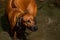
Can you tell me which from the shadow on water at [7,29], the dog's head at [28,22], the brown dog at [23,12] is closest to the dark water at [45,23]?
the shadow on water at [7,29]

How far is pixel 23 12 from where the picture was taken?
4820mm

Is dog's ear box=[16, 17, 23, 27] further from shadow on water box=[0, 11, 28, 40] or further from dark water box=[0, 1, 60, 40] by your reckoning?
dark water box=[0, 1, 60, 40]

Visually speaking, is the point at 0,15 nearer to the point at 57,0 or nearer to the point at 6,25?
the point at 6,25

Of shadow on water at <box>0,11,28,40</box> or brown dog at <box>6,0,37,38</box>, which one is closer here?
brown dog at <box>6,0,37,38</box>

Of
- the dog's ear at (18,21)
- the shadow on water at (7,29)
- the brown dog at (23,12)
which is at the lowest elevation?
the shadow on water at (7,29)

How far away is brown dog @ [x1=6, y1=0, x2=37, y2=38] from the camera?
15.1 ft

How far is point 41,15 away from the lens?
20.1 ft

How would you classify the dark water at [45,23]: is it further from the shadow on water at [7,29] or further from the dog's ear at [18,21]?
the dog's ear at [18,21]

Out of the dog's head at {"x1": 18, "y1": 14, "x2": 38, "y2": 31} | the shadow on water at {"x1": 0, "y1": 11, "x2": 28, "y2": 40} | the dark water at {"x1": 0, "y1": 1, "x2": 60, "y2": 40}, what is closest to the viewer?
the dog's head at {"x1": 18, "y1": 14, "x2": 38, "y2": 31}

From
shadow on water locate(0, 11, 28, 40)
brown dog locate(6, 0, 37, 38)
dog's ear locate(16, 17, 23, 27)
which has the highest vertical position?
brown dog locate(6, 0, 37, 38)

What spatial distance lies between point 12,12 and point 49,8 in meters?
1.62

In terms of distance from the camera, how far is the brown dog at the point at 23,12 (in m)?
4.61

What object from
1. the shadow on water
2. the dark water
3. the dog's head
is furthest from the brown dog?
the dark water

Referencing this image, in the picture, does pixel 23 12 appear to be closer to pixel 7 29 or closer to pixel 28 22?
pixel 28 22
